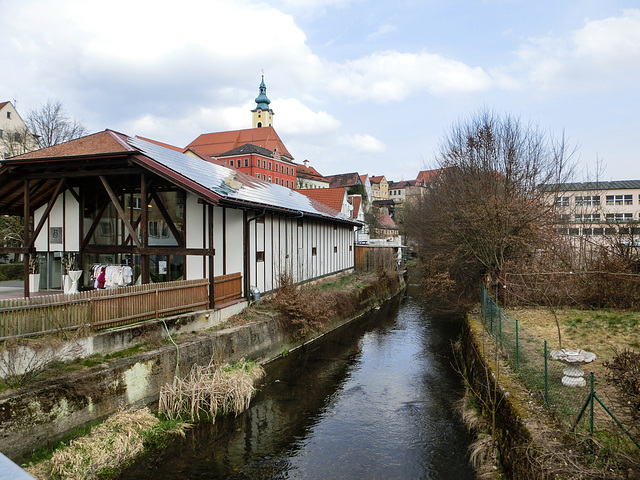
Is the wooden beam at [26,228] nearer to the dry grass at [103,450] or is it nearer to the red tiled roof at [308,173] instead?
the dry grass at [103,450]

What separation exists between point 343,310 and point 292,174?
59885 millimetres

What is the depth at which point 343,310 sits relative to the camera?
20000 millimetres

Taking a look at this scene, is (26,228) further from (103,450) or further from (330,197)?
(330,197)

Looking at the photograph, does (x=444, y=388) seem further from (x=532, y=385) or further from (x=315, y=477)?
(x=315, y=477)

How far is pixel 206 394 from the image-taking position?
379 inches

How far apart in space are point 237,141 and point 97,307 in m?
72.6

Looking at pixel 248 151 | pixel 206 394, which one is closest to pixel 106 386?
pixel 206 394

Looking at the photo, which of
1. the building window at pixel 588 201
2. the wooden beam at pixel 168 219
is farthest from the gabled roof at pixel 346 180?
the wooden beam at pixel 168 219

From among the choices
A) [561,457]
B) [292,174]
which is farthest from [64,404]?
[292,174]

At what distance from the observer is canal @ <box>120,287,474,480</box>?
7734mm

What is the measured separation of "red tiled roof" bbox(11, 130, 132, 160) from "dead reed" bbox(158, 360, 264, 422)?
21.1 ft

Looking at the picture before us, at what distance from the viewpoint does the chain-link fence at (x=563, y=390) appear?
5.41 metres

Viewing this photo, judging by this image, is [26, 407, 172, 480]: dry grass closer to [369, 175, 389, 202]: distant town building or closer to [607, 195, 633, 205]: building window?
[607, 195, 633, 205]: building window

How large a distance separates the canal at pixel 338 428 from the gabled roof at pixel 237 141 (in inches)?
2596
